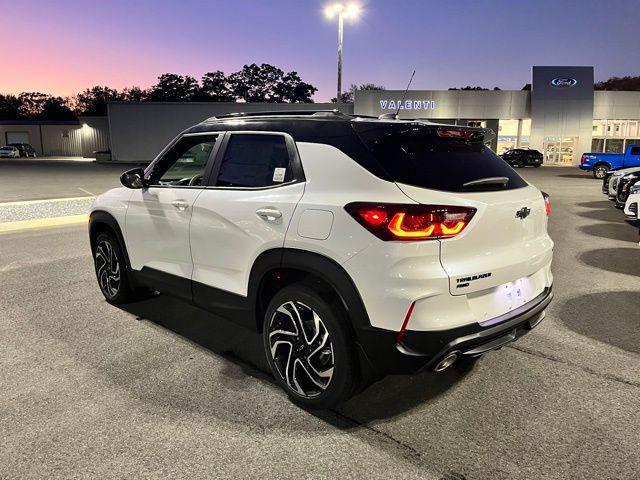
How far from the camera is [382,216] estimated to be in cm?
264

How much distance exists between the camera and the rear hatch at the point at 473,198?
8.88ft

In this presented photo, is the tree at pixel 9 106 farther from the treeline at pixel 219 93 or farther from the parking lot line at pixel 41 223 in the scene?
the parking lot line at pixel 41 223

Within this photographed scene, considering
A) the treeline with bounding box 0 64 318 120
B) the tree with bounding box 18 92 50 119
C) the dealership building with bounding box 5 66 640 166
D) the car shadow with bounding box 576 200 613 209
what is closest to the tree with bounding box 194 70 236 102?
the treeline with bounding box 0 64 318 120

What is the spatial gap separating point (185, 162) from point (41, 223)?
24.5 feet

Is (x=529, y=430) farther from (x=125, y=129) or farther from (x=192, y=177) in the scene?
(x=125, y=129)

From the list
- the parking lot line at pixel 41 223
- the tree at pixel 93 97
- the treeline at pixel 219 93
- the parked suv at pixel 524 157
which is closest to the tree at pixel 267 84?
the treeline at pixel 219 93

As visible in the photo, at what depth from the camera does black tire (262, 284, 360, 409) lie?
2848 millimetres

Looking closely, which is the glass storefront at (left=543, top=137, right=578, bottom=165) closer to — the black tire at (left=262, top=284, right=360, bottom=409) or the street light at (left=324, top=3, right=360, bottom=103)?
the street light at (left=324, top=3, right=360, bottom=103)

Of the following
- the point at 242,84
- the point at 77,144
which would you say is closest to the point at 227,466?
the point at 77,144

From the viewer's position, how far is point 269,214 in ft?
10.3

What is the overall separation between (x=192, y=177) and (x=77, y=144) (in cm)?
6560

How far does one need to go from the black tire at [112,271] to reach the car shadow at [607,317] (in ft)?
14.1

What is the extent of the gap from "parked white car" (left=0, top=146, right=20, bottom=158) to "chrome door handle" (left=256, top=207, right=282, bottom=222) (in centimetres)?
6177

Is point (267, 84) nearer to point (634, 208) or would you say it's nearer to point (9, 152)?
point (9, 152)
